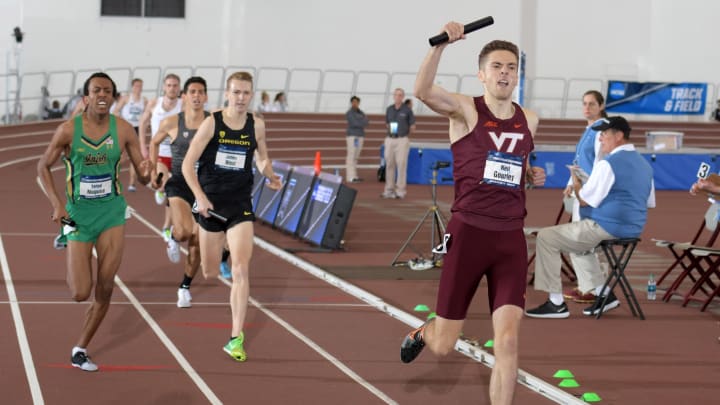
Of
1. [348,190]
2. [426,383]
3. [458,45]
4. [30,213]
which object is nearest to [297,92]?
[458,45]

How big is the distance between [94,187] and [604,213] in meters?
4.81

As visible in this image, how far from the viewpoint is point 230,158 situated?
883 centimetres

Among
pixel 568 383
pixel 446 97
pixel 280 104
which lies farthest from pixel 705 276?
pixel 280 104

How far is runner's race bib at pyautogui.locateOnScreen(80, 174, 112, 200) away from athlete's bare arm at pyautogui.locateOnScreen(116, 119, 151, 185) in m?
0.25

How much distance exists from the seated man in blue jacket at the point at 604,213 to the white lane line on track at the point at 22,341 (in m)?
4.50

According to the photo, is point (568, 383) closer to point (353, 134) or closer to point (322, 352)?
point (322, 352)

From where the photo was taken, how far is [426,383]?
7.57 metres

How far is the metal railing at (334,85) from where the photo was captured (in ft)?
114

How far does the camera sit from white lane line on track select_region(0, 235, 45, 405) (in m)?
7.06

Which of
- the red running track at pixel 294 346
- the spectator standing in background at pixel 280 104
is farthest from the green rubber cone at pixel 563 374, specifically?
the spectator standing in background at pixel 280 104

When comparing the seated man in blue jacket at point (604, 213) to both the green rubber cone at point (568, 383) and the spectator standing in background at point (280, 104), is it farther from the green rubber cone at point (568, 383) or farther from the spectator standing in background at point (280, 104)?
the spectator standing in background at point (280, 104)

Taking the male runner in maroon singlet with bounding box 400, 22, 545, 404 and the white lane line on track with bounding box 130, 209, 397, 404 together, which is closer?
the male runner in maroon singlet with bounding box 400, 22, 545, 404

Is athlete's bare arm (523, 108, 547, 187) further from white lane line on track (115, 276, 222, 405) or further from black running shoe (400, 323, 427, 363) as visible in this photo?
white lane line on track (115, 276, 222, 405)

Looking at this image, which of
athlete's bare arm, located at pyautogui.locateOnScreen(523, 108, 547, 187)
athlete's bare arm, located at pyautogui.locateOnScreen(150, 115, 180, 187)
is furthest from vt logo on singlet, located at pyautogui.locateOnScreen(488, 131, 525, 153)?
athlete's bare arm, located at pyautogui.locateOnScreen(150, 115, 180, 187)
